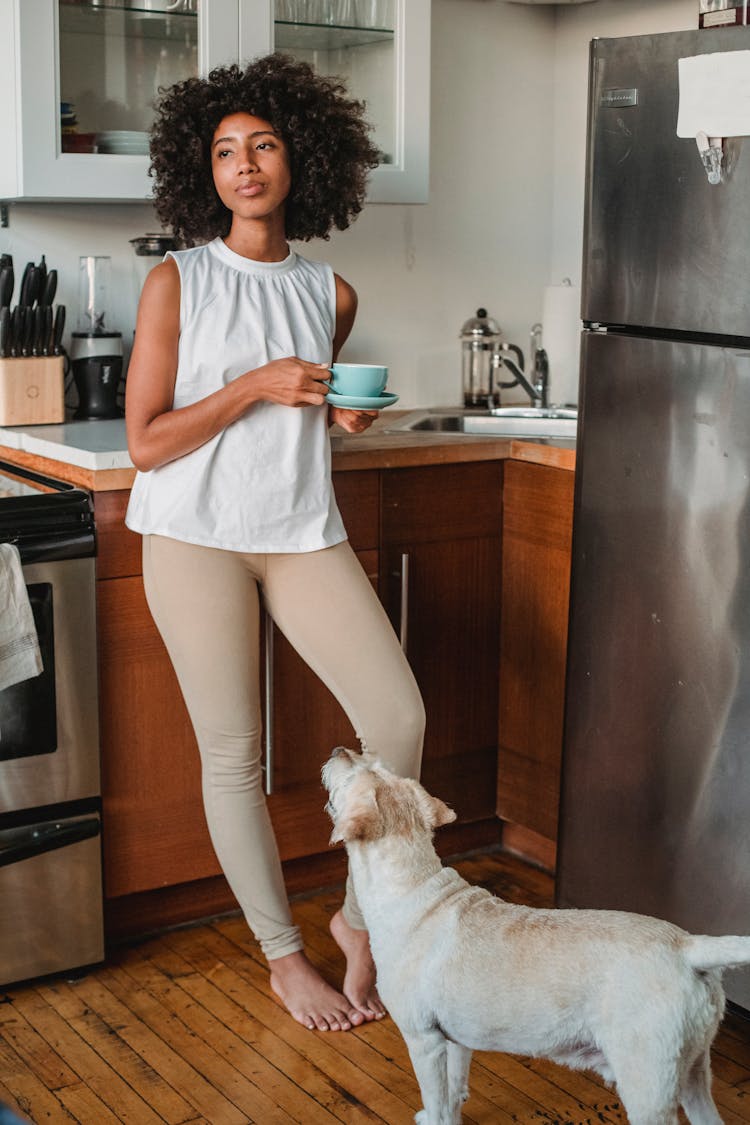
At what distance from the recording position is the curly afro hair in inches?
93.5

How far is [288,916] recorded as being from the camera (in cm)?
247

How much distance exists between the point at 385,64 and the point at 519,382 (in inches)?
32.2

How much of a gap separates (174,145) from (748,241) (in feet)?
3.20

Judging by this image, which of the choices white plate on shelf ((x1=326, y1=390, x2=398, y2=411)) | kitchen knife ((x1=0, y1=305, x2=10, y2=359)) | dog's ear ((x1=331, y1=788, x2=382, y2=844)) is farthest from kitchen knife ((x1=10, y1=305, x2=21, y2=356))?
dog's ear ((x1=331, y1=788, x2=382, y2=844))

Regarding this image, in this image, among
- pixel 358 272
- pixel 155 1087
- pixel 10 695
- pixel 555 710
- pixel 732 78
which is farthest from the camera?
pixel 358 272

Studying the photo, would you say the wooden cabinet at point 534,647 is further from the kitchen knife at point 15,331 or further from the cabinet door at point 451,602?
the kitchen knife at point 15,331

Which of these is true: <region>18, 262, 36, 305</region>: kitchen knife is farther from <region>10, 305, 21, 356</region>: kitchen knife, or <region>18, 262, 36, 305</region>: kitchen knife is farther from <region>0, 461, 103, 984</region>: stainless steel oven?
<region>0, 461, 103, 984</region>: stainless steel oven

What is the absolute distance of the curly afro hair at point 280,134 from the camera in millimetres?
2375

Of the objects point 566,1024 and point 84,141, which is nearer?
point 566,1024

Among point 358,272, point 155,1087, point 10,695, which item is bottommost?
point 155,1087

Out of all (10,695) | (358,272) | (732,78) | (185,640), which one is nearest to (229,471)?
(185,640)

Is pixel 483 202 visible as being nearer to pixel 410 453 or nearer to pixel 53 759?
pixel 410 453

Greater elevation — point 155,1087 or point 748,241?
point 748,241

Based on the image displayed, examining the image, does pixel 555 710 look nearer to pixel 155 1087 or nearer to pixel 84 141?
pixel 155 1087
